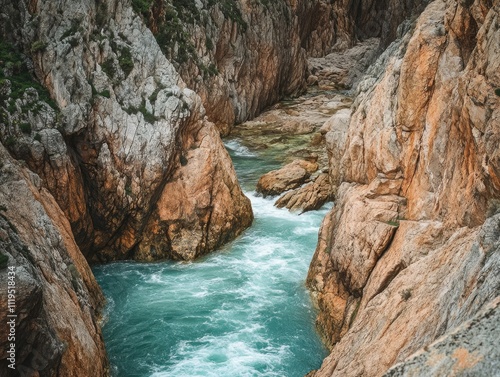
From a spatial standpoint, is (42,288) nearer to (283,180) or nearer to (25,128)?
(25,128)

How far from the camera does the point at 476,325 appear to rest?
6289 mm

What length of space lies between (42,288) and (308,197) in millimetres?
19776

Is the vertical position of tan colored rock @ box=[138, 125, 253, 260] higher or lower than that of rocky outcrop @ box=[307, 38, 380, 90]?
lower

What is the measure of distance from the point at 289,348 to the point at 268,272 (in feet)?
19.0

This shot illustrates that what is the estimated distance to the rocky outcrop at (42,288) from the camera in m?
12.0

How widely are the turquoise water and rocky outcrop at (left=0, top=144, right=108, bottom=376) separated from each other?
193cm

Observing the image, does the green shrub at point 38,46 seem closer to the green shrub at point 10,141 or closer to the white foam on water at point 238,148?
the green shrub at point 10,141

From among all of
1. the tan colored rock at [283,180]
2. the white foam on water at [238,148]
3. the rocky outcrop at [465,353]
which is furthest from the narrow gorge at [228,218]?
the white foam on water at [238,148]

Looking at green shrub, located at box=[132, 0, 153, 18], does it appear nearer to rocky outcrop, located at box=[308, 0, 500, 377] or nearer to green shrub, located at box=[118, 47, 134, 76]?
green shrub, located at box=[118, 47, 134, 76]

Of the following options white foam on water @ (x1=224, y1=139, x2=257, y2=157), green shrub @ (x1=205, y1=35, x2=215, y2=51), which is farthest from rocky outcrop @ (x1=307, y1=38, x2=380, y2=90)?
white foam on water @ (x1=224, y1=139, x2=257, y2=157)

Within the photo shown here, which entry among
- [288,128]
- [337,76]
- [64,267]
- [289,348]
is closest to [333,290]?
[289,348]

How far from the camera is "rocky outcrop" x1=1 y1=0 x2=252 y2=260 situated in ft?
77.3

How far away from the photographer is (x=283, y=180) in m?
32.9

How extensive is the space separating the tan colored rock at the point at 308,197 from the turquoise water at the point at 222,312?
1.83m
